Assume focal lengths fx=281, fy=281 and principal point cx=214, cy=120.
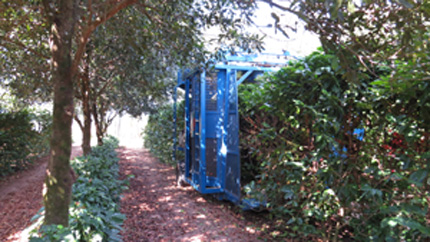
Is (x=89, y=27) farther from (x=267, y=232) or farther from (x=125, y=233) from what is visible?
(x=267, y=232)

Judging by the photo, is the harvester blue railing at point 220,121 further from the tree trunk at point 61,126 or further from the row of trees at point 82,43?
the tree trunk at point 61,126

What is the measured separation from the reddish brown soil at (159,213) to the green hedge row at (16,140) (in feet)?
2.60

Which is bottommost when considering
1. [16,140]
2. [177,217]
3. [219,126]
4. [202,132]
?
[177,217]

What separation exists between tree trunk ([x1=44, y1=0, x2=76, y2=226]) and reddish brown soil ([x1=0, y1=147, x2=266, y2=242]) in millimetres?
1691

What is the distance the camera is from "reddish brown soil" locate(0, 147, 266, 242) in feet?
15.3

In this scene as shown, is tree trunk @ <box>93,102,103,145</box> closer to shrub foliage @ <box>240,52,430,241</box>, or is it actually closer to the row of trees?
the row of trees

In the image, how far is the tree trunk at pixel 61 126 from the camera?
2.70 metres

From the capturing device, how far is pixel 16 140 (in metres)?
9.78

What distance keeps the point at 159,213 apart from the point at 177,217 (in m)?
0.49

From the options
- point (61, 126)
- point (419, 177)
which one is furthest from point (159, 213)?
point (419, 177)

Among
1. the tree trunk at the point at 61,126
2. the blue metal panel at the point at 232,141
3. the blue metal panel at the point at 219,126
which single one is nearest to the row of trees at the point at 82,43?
the tree trunk at the point at 61,126

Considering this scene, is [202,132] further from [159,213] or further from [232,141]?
[159,213]

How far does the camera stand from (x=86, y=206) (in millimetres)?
3498

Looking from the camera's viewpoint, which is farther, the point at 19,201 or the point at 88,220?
the point at 19,201
